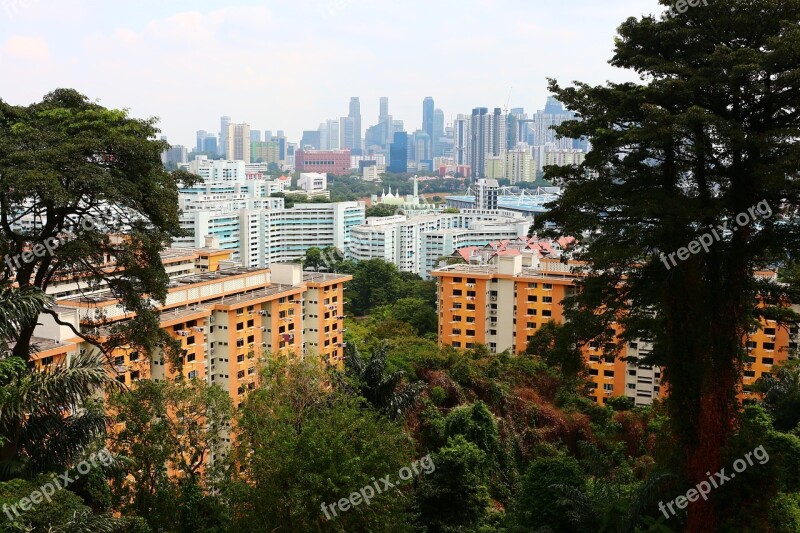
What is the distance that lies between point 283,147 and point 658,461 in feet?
361

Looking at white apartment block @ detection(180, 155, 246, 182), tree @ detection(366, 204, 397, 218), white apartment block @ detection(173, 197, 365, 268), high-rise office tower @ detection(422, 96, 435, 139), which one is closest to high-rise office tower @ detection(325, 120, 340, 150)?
high-rise office tower @ detection(422, 96, 435, 139)

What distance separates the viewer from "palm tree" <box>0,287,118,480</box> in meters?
4.63

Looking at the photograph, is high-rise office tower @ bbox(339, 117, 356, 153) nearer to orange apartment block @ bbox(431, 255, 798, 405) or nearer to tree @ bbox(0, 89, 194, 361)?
orange apartment block @ bbox(431, 255, 798, 405)

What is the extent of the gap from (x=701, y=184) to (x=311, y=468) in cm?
375

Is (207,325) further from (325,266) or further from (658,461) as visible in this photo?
(325,266)

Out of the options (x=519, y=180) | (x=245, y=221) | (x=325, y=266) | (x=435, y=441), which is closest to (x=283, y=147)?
(x=519, y=180)

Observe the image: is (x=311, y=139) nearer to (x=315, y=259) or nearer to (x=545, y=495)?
(x=315, y=259)

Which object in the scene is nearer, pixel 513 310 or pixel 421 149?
pixel 513 310

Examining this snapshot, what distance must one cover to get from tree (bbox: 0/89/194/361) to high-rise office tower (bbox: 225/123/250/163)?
93.5 m

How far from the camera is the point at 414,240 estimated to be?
43.9 m

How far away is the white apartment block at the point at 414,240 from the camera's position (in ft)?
139

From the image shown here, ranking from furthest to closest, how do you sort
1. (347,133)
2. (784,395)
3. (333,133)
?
(333,133) → (347,133) → (784,395)

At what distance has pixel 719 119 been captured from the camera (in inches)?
223

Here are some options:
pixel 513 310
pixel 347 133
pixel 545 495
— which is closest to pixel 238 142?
pixel 347 133
